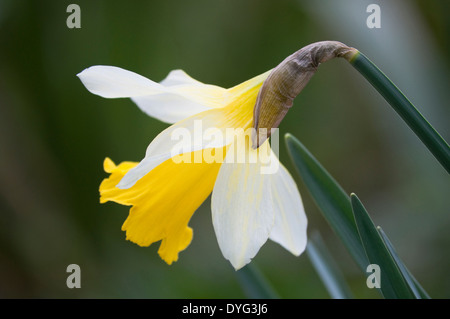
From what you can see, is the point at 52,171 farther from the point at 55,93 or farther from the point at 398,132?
the point at 398,132

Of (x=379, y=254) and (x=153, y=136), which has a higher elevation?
(x=153, y=136)

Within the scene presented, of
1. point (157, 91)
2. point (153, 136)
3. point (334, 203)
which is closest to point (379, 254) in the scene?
point (334, 203)

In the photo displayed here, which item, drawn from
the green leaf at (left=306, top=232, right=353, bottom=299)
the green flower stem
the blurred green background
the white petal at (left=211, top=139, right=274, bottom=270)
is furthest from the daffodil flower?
the blurred green background

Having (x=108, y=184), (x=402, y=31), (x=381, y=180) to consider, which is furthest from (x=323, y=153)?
(x=108, y=184)

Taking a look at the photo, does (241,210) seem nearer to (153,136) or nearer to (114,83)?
(114,83)

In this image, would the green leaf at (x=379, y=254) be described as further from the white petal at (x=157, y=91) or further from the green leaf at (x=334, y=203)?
the white petal at (x=157, y=91)
